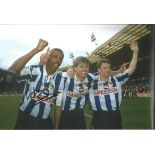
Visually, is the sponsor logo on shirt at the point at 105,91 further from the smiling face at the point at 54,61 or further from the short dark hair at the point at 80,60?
the smiling face at the point at 54,61

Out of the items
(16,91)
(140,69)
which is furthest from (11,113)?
(140,69)

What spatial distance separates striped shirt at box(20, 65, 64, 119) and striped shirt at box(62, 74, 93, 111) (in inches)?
2.4

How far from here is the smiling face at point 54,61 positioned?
4358 mm

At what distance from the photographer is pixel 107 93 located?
4426 millimetres

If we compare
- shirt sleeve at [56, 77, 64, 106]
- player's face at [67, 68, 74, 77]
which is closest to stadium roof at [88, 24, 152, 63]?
player's face at [67, 68, 74, 77]

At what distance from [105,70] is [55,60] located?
0.47 metres

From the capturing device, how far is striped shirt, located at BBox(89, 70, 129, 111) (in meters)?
4.39

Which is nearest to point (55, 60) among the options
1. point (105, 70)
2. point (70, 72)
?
point (70, 72)

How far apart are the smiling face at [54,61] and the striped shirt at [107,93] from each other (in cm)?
37

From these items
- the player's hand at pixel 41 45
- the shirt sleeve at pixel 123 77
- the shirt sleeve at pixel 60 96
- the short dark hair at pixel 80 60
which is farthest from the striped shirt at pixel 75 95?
the player's hand at pixel 41 45
